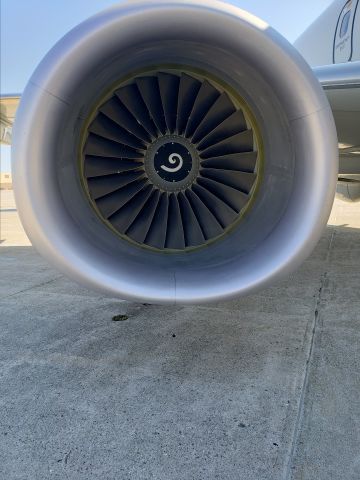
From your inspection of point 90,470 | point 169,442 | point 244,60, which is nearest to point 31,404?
point 90,470

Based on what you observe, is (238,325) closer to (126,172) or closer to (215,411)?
(215,411)

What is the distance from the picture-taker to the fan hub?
238 cm

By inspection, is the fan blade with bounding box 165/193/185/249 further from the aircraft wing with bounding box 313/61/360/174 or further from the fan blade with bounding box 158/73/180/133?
the aircraft wing with bounding box 313/61/360/174

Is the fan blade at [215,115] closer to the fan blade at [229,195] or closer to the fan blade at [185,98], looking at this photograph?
the fan blade at [185,98]

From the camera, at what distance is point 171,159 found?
2395mm

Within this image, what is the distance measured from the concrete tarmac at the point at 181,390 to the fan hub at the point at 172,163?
97 centimetres

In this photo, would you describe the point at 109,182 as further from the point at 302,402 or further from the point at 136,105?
the point at 302,402

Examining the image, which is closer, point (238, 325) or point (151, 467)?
point (151, 467)

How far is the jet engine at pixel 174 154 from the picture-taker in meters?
1.55

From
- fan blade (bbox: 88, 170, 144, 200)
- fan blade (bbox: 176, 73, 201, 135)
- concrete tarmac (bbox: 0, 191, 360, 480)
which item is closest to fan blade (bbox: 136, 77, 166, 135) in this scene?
fan blade (bbox: 176, 73, 201, 135)

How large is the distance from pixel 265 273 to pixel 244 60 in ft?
2.96

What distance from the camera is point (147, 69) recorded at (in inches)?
78.7

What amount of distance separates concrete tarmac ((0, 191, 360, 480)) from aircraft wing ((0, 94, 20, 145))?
189 centimetres

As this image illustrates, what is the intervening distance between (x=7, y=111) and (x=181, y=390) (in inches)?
146
